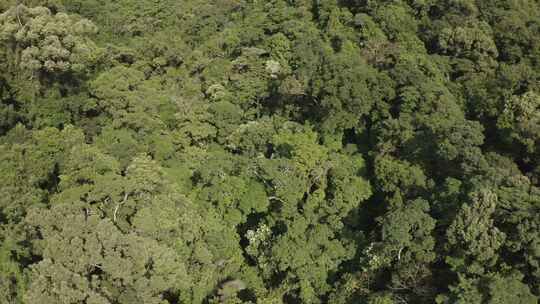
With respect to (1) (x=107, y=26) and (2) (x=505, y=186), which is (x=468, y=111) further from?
(1) (x=107, y=26)

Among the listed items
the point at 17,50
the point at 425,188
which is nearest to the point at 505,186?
the point at 425,188

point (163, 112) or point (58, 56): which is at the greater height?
point (58, 56)

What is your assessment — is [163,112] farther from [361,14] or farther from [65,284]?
[361,14]

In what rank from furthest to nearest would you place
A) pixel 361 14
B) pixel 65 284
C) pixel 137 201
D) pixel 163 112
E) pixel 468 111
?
pixel 361 14 < pixel 468 111 < pixel 163 112 < pixel 137 201 < pixel 65 284

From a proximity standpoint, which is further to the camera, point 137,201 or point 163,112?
point 163,112

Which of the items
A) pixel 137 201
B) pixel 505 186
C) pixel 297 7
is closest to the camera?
pixel 137 201

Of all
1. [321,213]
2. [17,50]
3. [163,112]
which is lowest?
[321,213]
